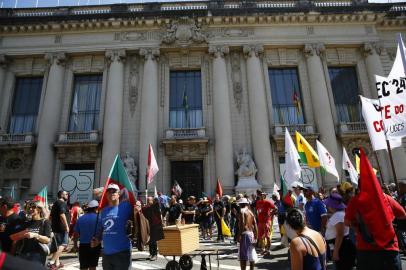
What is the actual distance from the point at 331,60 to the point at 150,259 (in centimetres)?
2023

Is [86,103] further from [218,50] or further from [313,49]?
[313,49]

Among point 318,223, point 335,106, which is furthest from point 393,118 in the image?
point 335,106

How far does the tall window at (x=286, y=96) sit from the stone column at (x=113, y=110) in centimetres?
1094

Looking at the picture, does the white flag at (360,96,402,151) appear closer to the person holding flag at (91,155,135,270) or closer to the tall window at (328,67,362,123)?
the person holding flag at (91,155,135,270)

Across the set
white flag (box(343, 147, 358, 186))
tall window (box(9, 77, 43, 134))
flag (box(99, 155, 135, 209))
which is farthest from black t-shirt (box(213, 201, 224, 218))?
tall window (box(9, 77, 43, 134))

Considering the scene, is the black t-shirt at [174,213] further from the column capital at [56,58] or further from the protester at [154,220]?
the column capital at [56,58]

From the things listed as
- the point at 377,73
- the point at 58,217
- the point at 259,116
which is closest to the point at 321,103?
the point at 259,116

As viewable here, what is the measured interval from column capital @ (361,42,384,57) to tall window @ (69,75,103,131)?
65.3ft

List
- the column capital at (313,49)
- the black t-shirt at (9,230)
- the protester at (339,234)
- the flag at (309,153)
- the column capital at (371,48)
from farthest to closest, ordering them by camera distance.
Result: the column capital at (371,48), the column capital at (313,49), the flag at (309,153), the protester at (339,234), the black t-shirt at (9,230)

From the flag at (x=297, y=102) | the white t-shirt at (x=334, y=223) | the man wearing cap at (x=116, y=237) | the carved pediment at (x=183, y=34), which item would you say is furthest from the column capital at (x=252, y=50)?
the man wearing cap at (x=116, y=237)

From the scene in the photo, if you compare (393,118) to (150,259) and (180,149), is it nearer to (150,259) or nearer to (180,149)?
(150,259)

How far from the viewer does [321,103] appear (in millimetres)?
20594

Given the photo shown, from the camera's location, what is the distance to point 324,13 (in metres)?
22.2

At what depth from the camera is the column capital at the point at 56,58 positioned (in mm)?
21797
